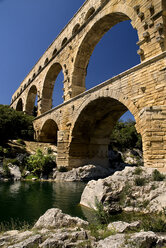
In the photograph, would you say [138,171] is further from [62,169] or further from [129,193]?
[62,169]

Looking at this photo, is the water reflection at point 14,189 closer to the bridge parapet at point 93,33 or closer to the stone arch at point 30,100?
the bridge parapet at point 93,33

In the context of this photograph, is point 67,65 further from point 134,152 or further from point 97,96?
point 134,152

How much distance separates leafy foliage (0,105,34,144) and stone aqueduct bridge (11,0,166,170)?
45.3 inches

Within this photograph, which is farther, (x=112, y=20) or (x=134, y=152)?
(x=134, y=152)

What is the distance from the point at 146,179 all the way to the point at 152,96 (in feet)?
12.0

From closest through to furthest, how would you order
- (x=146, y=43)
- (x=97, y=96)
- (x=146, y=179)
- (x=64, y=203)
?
(x=146, y=179) < (x=64, y=203) < (x=146, y=43) < (x=97, y=96)

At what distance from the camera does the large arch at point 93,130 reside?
11.9 m

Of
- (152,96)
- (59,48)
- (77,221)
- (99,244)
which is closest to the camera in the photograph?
(99,244)

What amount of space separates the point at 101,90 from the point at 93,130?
14.0 feet

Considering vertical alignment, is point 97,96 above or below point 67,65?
below

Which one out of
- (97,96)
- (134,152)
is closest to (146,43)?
(97,96)

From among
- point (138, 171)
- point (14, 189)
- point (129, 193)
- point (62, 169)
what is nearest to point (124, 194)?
point (129, 193)

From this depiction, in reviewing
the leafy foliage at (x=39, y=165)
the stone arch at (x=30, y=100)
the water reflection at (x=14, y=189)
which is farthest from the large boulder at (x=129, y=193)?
the stone arch at (x=30, y=100)

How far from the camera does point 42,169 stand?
504 inches
